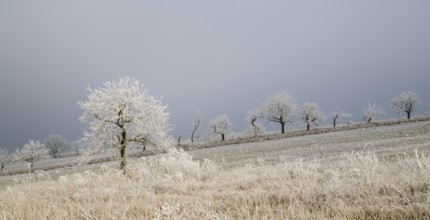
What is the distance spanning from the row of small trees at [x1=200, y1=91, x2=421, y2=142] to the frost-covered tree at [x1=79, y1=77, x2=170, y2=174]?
2049 inches

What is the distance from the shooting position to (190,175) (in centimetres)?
920

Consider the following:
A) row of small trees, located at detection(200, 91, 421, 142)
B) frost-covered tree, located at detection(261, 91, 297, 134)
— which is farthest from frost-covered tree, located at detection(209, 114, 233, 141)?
frost-covered tree, located at detection(261, 91, 297, 134)

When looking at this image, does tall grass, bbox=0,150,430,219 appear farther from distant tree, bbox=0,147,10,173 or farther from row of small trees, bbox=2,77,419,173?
distant tree, bbox=0,147,10,173

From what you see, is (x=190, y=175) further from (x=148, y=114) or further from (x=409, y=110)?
(x=409, y=110)

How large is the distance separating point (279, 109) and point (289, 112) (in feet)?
9.55

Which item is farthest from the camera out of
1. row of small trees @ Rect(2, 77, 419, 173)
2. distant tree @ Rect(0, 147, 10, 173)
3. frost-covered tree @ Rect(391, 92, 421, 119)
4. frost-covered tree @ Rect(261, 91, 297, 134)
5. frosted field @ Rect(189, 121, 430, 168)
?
frost-covered tree @ Rect(391, 92, 421, 119)

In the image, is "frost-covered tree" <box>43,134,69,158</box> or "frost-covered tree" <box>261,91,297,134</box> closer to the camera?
"frost-covered tree" <box>261,91,297,134</box>

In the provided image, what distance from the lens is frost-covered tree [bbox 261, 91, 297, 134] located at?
263 feet

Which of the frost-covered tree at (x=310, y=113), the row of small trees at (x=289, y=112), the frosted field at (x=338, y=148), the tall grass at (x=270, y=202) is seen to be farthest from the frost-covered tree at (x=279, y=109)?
the tall grass at (x=270, y=202)

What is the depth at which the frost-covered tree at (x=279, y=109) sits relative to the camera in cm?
8031

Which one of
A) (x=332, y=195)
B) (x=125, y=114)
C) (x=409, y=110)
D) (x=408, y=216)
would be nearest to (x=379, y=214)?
(x=408, y=216)

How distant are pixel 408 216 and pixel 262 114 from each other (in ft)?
259

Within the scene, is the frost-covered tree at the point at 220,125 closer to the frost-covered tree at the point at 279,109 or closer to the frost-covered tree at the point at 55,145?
the frost-covered tree at the point at 279,109

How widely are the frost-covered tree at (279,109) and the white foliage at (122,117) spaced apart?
64.9 m
